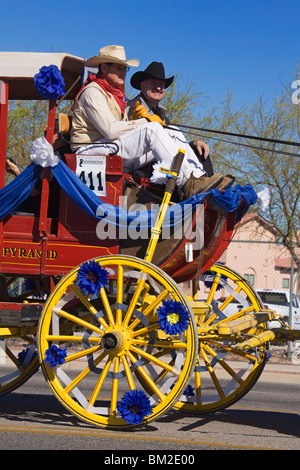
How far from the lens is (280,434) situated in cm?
611

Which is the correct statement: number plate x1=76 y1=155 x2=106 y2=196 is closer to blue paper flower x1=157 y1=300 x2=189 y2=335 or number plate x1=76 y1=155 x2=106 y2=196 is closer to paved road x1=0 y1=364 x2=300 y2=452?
blue paper flower x1=157 y1=300 x2=189 y2=335

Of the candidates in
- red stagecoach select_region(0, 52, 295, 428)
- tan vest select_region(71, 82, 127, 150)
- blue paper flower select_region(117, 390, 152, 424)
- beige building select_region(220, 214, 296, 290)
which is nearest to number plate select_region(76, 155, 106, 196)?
red stagecoach select_region(0, 52, 295, 428)

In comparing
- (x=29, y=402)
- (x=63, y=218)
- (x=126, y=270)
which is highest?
(x=63, y=218)

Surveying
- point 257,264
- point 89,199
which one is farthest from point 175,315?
point 257,264

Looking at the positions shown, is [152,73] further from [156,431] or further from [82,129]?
[156,431]

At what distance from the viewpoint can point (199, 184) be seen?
6.60 meters

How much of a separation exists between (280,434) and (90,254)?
7.11 ft

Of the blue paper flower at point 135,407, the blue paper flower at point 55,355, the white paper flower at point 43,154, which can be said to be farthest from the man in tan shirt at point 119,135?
the blue paper flower at point 135,407

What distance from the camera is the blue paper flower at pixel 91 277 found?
5.89 m

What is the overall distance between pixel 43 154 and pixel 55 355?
1.68 metres

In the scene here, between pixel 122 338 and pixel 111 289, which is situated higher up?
pixel 111 289

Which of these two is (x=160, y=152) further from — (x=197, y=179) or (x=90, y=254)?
(x=90, y=254)

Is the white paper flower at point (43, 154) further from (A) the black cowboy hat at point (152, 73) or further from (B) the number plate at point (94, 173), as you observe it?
(A) the black cowboy hat at point (152, 73)

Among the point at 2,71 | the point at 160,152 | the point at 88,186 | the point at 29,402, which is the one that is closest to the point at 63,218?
the point at 88,186
